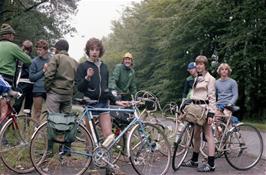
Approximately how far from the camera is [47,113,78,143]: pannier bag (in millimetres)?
6289

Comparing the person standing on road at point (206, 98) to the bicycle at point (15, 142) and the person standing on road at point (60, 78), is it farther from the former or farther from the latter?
the bicycle at point (15, 142)

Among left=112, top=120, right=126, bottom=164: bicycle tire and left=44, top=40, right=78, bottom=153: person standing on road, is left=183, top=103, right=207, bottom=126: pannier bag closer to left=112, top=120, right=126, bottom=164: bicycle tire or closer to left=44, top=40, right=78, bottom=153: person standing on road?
left=112, top=120, right=126, bottom=164: bicycle tire

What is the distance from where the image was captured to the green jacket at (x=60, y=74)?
711cm

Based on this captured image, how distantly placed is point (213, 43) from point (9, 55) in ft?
82.9

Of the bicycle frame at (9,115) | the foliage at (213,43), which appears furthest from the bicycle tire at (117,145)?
the foliage at (213,43)

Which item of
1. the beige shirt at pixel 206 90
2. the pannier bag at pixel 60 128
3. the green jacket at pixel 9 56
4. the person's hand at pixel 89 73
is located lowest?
the pannier bag at pixel 60 128

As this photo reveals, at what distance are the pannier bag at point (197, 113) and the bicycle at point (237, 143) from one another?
757 mm

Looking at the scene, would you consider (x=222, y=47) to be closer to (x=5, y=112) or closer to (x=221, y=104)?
(x=221, y=104)

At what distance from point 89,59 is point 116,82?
6.34 feet

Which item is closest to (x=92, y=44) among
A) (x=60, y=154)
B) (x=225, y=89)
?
(x=60, y=154)

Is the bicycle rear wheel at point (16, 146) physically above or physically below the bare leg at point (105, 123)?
below

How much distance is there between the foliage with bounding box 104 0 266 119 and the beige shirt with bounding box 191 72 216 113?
58.7ft

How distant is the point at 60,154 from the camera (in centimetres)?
642

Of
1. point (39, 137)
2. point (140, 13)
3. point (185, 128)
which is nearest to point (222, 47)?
point (185, 128)
